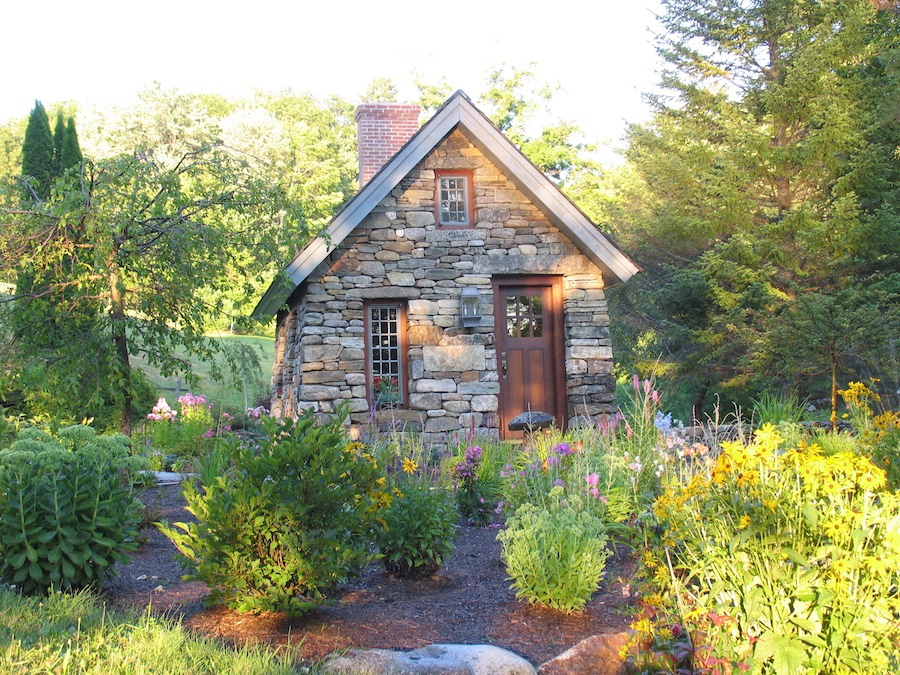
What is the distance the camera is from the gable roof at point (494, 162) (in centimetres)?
1076

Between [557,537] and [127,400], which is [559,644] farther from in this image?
[127,400]

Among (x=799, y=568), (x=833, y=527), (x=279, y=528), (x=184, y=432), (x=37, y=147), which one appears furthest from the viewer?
(x=37, y=147)

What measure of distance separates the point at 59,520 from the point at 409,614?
192cm

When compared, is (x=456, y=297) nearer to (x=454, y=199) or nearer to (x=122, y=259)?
(x=454, y=199)

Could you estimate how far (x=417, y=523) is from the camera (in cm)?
484

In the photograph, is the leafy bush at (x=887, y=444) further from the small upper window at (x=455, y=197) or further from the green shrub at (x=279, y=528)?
the small upper window at (x=455, y=197)

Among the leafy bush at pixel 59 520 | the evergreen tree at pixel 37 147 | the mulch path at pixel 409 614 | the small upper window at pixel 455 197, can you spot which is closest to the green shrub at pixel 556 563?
the mulch path at pixel 409 614

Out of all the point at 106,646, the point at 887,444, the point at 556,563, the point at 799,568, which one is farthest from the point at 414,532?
the point at 887,444

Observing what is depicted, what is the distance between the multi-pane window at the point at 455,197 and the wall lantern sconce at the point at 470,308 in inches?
42.5

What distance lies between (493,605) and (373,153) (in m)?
10.1

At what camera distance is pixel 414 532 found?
4871 millimetres

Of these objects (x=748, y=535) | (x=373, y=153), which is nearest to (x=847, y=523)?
(x=748, y=535)

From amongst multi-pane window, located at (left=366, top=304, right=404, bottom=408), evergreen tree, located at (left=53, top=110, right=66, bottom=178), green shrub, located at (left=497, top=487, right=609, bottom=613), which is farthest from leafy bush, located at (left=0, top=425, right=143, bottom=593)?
evergreen tree, located at (left=53, top=110, right=66, bottom=178)

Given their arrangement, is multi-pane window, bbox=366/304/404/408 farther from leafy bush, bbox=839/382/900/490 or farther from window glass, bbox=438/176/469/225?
leafy bush, bbox=839/382/900/490
